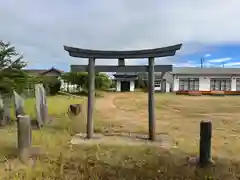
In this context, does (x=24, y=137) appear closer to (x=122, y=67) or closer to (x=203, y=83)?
(x=122, y=67)

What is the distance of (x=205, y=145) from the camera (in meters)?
5.25

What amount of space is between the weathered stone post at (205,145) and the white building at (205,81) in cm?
3114

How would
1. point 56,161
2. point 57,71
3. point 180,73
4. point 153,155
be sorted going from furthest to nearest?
point 57,71 → point 180,73 → point 153,155 → point 56,161

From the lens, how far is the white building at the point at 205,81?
36.1 m

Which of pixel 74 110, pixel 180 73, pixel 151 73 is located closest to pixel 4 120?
pixel 74 110

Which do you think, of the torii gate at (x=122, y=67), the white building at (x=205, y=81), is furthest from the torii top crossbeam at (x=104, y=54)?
the white building at (x=205, y=81)

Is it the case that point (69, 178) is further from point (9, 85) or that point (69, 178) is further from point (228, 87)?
point (228, 87)

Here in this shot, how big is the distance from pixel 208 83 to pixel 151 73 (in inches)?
1221

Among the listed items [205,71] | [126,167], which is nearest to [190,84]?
[205,71]

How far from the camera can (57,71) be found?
4675 centimetres

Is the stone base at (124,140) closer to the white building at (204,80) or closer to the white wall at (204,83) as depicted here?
the white building at (204,80)

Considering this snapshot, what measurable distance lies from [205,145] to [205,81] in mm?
32658

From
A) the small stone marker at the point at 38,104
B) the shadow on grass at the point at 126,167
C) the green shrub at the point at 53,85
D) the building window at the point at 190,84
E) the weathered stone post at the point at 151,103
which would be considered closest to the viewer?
the shadow on grass at the point at 126,167

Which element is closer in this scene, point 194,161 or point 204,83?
point 194,161
